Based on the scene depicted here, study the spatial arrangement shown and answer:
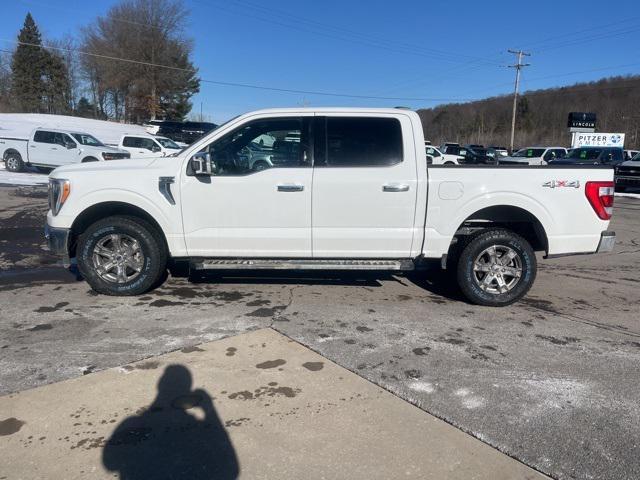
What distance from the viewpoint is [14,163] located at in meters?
21.1

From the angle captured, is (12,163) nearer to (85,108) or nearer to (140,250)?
(140,250)

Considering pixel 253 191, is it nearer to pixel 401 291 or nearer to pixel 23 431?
pixel 401 291

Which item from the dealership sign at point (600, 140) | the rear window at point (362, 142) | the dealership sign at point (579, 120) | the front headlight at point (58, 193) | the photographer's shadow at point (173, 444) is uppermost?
the dealership sign at point (579, 120)

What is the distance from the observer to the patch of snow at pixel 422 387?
340 centimetres

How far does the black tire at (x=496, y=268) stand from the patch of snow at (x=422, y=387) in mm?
2008

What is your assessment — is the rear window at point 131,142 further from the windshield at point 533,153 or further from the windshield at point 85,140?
the windshield at point 533,153

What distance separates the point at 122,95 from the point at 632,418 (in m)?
67.7

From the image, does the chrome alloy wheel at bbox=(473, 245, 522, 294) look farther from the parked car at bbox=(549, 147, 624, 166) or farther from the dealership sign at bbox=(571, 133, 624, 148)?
Result: the dealership sign at bbox=(571, 133, 624, 148)

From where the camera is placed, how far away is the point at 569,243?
5.25m

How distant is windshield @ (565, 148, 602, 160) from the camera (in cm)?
2439

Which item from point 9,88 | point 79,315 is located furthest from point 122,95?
point 79,315

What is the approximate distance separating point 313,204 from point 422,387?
2.23 metres

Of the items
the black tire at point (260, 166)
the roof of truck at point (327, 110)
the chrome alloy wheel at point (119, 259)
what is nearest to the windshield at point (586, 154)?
the roof of truck at point (327, 110)

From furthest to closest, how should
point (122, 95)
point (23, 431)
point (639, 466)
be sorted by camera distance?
point (122, 95) → point (23, 431) → point (639, 466)
